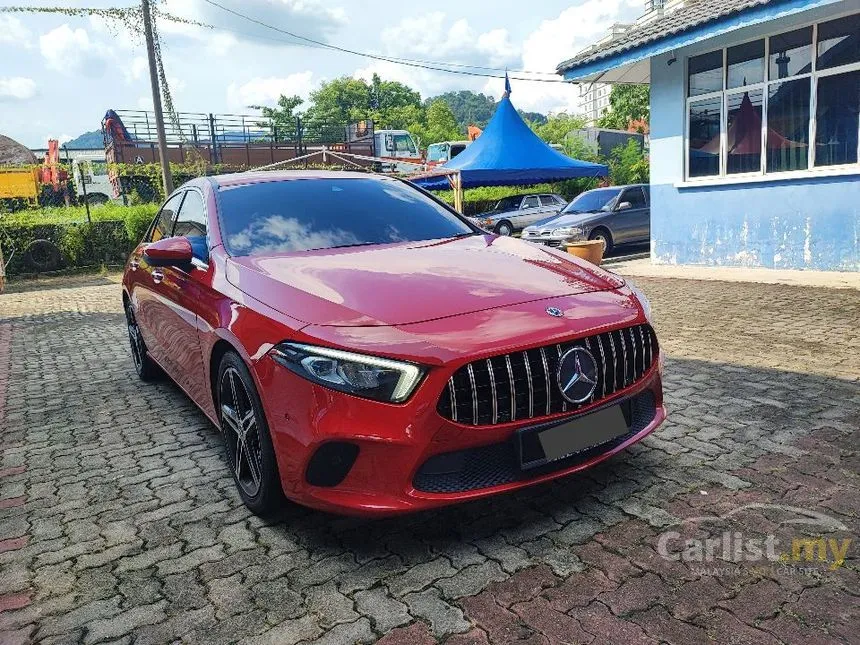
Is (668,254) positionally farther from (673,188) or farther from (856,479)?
(856,479)

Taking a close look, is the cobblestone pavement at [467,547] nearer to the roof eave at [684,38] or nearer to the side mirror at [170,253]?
the side mirror at [170,253]

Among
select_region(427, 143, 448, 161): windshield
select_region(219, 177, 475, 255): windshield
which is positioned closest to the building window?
select_region(219, 177, 475, 255): windshield

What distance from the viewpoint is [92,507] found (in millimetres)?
3096

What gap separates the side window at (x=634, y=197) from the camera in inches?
541

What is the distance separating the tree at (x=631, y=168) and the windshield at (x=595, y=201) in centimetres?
1407

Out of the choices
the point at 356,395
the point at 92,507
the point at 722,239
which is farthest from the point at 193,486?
the point at 722,239

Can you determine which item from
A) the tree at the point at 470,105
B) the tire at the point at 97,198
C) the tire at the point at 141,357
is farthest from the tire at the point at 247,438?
the tree at the point at 470,105

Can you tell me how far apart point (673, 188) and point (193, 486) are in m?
9.93

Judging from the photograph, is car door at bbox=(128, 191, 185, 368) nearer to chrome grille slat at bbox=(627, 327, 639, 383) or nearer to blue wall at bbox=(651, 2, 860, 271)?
chrome grille slat at bbox=(627, 327, 639, 383)

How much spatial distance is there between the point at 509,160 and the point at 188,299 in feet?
42.3

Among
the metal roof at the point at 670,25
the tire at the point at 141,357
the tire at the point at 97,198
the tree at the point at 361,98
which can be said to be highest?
the tree at the point at 361,98

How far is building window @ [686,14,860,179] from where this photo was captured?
8.62 metres

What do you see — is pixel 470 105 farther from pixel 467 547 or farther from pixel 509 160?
pixel 467 547

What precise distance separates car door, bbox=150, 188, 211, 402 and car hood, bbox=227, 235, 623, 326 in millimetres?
371
